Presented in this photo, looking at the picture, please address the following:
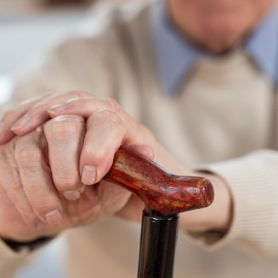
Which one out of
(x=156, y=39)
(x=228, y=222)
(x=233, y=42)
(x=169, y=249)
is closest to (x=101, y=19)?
(x=156, y=39)

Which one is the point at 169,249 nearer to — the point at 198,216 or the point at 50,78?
the point at 198,216

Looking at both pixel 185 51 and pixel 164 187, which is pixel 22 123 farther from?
pixel 185 51

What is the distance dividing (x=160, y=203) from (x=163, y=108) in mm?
552

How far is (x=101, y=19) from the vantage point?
3.21ft

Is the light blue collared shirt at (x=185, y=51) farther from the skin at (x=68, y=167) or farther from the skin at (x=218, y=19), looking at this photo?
the skin at (x=68, y=167)

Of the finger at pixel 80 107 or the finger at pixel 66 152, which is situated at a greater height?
the finger at pixel 80 107

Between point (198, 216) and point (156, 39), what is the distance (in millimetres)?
464

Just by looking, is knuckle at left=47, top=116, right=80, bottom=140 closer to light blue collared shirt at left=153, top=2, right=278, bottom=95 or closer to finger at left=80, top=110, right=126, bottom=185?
finger at left=80, top=110, right=126, bottom=185

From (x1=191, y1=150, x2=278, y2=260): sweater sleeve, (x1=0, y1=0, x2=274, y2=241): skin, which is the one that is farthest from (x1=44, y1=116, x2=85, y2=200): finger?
(x1=191, y1=150, x2=278, y2=260): sweater sleeve

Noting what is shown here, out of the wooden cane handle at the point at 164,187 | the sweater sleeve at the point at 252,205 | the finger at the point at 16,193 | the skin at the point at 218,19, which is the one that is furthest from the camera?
the skin at the point at 218,19

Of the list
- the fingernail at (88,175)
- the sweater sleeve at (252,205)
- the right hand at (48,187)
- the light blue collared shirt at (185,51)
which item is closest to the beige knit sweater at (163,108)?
the light blue collared shirt at (185,51)

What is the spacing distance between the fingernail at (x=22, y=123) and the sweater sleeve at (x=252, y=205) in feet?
0.67

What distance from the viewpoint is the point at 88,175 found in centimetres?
43

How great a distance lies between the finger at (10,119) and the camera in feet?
1.75
